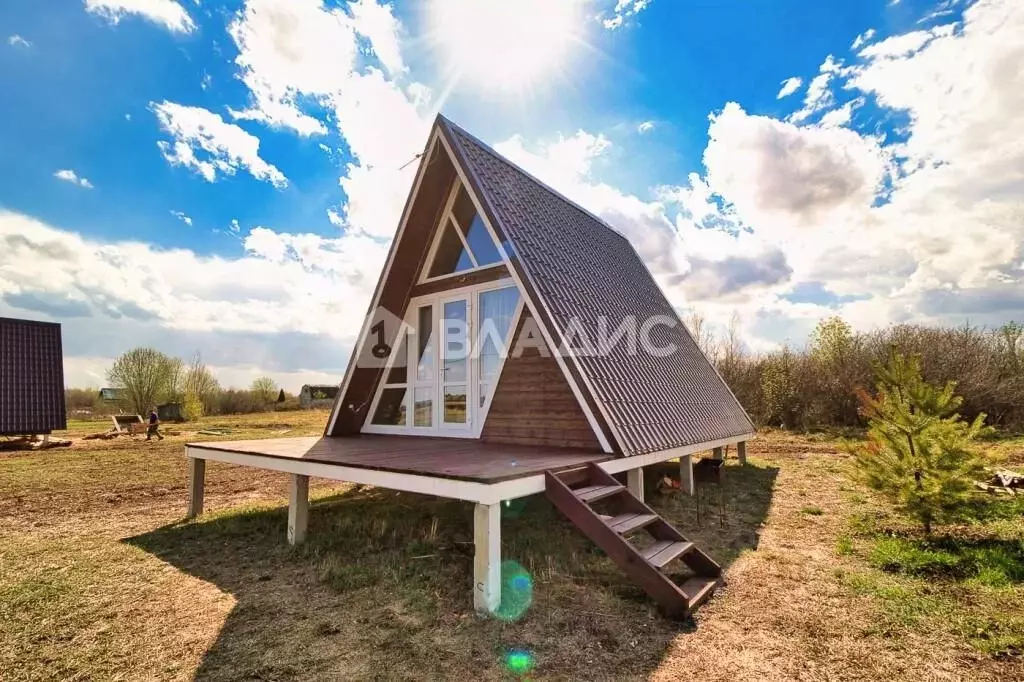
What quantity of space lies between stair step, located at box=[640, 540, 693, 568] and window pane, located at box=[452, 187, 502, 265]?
4567 mm

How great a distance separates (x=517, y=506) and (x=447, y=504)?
1.12 m

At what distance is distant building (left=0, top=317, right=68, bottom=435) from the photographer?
17.3 m

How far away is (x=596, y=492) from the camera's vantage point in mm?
4516

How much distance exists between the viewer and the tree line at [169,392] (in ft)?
106

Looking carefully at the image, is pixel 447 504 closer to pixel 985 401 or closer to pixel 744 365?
pixel 744 365

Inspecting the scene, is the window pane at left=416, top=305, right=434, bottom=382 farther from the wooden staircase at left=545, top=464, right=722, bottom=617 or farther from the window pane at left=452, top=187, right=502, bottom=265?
the wooden staircase at left=545, top=464, right=722, bottom=617

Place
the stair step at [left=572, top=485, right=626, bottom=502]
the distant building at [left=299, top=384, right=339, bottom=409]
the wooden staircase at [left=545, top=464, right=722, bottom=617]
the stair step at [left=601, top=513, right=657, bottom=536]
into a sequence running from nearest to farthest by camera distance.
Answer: the wooden staircase at [left=545, top=464, right=722, bottom=617]
the stair step at [left=601, top=513, right=657, bottom=536]
the stair step at [left=572, top=485, right=626, bottom=502]
the distant building at [left=299, top=384, right=339, bottom=409]

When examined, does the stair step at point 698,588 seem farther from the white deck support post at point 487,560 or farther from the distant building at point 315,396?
the distant building at point 315,396

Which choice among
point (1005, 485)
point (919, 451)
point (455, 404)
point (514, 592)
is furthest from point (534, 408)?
point (1005, 485)

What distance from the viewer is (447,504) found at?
768cm

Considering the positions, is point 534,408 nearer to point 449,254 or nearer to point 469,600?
point 469,600

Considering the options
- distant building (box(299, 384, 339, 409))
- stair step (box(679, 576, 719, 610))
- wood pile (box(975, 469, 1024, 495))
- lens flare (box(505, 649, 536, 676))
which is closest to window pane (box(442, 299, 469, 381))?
stair step (box(679, 576, 719, 610))

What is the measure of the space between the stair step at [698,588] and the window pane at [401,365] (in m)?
5.71

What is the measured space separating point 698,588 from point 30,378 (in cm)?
2421
